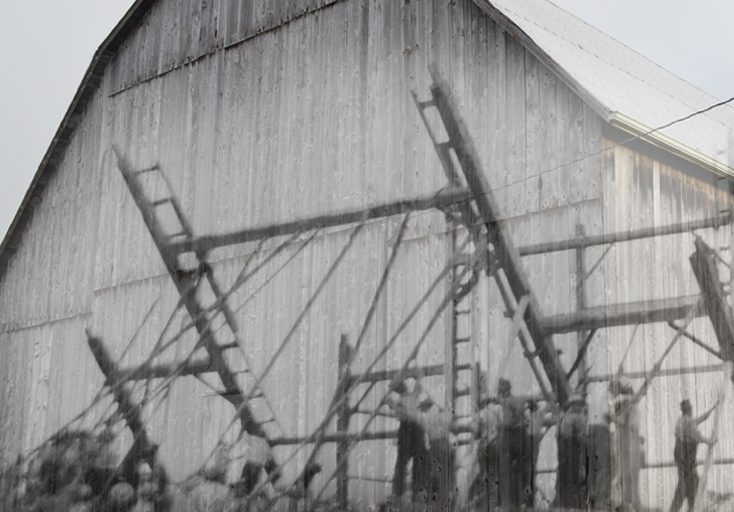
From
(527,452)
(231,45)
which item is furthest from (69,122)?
(527,452)

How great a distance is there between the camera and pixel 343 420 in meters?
13.8

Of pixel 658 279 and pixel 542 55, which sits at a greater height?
pixel 542 55

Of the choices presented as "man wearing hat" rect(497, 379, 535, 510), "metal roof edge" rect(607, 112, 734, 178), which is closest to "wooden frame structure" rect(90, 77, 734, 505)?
"man wearing hat" rect(497, 379, 535, 510)

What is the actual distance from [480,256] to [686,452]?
270cm

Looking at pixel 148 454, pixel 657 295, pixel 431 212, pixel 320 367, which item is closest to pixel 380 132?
pixel 431 212

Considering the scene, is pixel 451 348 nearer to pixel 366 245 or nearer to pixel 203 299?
pixel 366 245

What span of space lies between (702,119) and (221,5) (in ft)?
20.2

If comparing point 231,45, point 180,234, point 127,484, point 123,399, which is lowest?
point 127,484

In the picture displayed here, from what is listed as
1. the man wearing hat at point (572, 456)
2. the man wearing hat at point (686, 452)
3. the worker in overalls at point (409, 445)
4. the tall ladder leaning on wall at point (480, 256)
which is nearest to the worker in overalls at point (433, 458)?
the worker in overalls at point (409, 445)

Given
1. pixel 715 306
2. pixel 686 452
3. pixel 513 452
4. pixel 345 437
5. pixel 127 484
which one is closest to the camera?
pixel 686 452

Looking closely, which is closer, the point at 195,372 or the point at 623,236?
the point at 623,236

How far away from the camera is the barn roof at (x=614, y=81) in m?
12.2

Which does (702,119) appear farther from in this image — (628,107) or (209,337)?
(209,337)

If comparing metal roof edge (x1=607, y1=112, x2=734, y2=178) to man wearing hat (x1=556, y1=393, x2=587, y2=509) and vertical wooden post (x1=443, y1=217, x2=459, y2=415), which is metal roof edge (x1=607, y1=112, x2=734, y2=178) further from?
man wearing hat (x1=556, y1=393, x2=587, y2=509)
